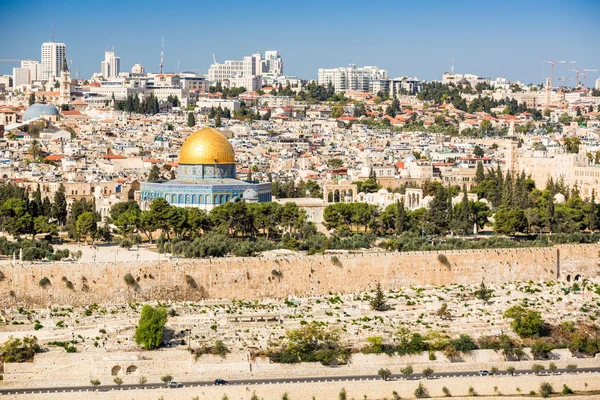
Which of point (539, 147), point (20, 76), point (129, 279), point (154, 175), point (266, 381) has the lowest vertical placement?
point (266, 381)

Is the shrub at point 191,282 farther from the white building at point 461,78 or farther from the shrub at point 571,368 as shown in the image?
the white building at point 461,78

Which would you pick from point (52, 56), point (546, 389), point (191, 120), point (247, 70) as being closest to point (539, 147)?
point (191, 120)

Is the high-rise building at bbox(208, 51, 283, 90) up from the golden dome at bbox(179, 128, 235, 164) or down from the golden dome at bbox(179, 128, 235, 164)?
up

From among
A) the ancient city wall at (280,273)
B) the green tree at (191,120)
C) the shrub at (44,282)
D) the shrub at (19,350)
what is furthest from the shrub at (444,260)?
the green tree at (191,120)

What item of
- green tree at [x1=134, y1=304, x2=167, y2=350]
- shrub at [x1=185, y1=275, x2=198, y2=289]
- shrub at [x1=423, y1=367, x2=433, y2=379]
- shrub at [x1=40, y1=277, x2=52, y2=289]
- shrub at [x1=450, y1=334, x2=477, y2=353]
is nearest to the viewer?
shrub at [x1=423, y1=367, x2=433, y2=379]

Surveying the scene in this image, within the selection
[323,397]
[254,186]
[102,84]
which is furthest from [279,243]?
[102,84]

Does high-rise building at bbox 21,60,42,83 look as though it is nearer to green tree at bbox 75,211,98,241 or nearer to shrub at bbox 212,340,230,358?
green tree at bbox 75,211,98,241

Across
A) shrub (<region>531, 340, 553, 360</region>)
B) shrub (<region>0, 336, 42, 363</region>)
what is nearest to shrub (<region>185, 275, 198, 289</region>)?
shrub (<region>0, 336, 42, 363</region>)

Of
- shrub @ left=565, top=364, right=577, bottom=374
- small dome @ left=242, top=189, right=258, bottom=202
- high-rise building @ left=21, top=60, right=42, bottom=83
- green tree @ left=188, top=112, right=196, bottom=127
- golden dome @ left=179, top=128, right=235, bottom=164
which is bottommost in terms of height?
shrub @ left=565, top=364, right=577, bottom=374

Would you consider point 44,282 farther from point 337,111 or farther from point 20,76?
point 20,76
